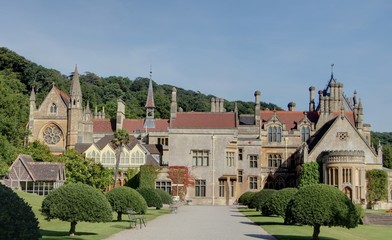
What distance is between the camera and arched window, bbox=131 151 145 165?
62.6 metres

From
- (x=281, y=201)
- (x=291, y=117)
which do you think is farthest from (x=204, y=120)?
(x=281, y=201)

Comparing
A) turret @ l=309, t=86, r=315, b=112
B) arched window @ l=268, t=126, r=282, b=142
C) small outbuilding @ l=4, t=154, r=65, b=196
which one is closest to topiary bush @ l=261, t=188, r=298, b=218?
small outbuilding @ l=4, t=154, r=65, b=196

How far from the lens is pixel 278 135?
209ft

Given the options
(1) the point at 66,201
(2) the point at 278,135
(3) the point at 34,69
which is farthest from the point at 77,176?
(3) the point at 34,69

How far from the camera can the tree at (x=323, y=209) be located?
2005 centimetres

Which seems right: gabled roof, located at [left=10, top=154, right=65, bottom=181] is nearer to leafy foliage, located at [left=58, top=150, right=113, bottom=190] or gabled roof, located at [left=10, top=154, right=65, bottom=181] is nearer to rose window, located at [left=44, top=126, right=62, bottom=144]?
leafy foliage, located at [left=58, top=150, right=113, bottom=190]

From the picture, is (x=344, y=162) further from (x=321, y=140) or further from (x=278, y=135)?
(x=278, y=135)

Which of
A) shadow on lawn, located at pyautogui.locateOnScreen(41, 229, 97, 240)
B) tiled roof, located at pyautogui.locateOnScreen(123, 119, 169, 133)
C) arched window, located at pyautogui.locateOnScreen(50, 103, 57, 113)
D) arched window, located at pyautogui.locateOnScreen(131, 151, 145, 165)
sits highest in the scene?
arched window, located at pyautogui.locateOnScreen(50, 103, 57, 113)

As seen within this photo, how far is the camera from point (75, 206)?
811 inches

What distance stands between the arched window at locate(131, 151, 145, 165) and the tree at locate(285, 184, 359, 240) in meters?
42.7

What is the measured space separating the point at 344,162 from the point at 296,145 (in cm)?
1262

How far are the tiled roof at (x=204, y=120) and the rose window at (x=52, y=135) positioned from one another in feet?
64.7

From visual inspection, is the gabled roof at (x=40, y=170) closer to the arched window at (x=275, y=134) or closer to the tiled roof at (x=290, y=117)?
the arched window at (x=275, y=134)

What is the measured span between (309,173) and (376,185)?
727 cm
